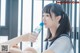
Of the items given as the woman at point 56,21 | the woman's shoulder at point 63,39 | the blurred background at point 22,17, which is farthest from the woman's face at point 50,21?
the blurred background at point 22,17

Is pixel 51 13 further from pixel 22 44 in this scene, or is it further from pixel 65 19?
pixel 22 44

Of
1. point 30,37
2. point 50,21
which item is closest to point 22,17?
point 30,37

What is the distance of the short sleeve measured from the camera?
1.24 meters

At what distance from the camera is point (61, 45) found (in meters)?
1.26

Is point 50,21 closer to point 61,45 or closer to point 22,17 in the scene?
point 61,45

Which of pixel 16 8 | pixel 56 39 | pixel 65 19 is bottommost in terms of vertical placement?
pixel 56 39

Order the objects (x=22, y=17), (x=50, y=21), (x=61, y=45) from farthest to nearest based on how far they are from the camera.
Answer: (x=22, y=17) → (x=50, y=21) → (x=61, y=45)

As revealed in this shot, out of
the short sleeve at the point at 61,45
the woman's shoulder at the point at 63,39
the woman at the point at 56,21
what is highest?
the woman at the point at 56,21

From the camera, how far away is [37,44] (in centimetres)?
196

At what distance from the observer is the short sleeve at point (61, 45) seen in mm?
1244

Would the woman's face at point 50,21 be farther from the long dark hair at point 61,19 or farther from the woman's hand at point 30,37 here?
the woman's hand at point 30,37

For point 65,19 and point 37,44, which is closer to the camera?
point 65,19

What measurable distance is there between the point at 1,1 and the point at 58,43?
959 mm

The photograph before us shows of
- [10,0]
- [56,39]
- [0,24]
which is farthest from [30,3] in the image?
[56,39]
